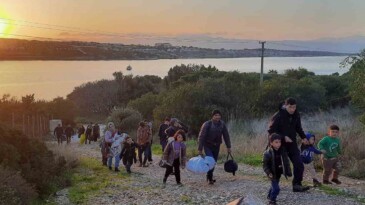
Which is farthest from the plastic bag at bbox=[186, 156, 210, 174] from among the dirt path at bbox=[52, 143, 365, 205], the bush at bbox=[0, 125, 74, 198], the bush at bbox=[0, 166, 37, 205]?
the bush at bbox=[0, 125, 74, 198]

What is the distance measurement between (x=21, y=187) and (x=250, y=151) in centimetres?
926

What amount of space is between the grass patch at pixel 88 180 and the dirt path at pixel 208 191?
0.25 meters

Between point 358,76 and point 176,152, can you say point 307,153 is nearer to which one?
point 176,152

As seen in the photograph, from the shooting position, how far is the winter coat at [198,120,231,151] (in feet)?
39.3

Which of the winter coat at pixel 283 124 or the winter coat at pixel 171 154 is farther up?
the winter coat at pixel 283 124

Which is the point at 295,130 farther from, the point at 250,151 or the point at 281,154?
the point at 250,151

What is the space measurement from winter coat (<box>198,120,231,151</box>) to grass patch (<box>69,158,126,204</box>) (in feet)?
9.62

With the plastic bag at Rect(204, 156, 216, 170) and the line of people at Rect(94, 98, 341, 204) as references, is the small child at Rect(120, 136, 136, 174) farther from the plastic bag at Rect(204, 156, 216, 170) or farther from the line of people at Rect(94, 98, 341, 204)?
the plastic bag at Rect(204, 156, 216, 170)

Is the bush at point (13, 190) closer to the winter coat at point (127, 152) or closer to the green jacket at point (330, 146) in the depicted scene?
the winter coat at point (127, 152)

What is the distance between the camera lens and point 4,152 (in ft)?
42.1

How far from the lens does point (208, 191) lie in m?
11.8

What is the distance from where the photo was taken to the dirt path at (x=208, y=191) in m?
10.6

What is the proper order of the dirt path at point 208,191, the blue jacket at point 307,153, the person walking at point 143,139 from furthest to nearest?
the person walking at point 143,139 → the blue jacket at point 307,153 → the dirt path at point 208,191

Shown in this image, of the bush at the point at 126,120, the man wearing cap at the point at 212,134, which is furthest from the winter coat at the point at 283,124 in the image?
the bush at the point at 126,120
